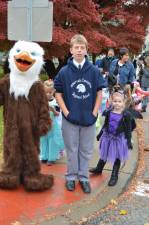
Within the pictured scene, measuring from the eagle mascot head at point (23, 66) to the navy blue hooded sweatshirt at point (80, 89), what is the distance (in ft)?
1.07

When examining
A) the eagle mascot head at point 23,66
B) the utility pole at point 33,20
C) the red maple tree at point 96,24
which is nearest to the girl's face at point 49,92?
the utility pole at point 33,20

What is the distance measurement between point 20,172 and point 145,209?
1.53m

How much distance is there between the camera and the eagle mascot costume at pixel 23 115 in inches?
206

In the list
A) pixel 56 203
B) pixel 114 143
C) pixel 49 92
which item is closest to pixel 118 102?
pixel 114 143

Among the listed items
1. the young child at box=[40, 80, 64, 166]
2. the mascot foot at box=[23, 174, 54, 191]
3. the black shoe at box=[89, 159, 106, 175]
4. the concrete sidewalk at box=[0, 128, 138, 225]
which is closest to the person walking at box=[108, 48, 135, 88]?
the young child at box=[40, 80, 64, 166]

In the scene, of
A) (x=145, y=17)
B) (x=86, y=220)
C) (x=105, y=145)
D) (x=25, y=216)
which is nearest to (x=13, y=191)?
(x=25, y=216)

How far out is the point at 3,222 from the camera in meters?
4.52

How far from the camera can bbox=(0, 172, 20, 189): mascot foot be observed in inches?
207

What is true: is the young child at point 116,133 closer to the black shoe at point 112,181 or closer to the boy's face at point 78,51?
the black shoe at point 112,181

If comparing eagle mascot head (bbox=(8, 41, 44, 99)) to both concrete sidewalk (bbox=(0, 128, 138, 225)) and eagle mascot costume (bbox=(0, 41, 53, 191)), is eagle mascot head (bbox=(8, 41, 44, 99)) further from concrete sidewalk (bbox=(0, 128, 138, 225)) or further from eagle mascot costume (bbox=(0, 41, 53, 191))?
concrete sidewalk (bbox=(0, 128, 138, 225))

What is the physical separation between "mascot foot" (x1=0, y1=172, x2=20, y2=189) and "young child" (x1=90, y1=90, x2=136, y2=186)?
1.24m

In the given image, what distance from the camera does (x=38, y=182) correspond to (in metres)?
5.32

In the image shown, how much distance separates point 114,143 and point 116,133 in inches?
5.5

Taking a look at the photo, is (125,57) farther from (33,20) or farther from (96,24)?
(96,24)
